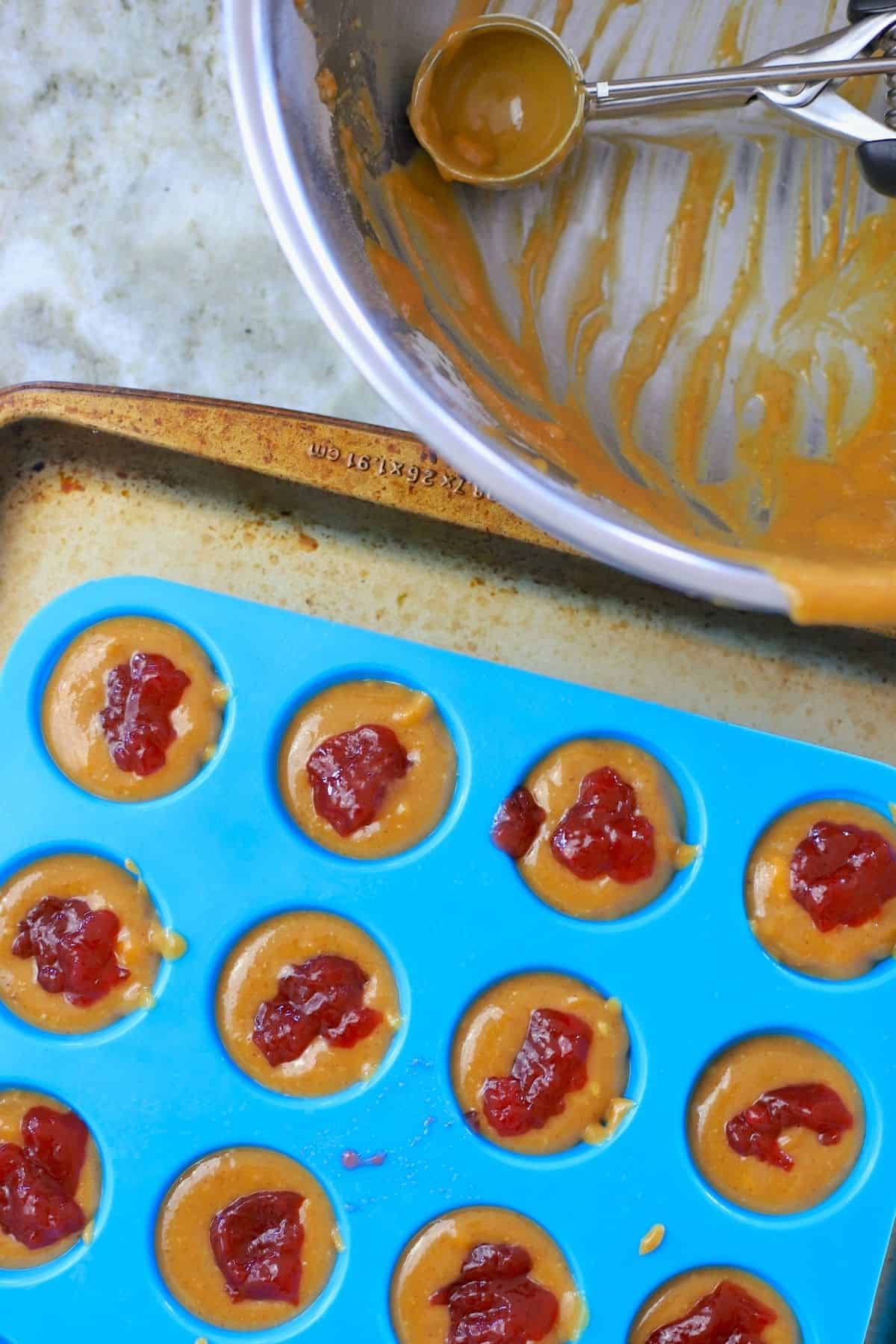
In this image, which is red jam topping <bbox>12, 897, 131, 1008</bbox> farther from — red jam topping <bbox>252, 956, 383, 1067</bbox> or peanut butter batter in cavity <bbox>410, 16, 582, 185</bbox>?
peanut butter batter in cavity <bbox>410, 16, 582, 185</bbox>

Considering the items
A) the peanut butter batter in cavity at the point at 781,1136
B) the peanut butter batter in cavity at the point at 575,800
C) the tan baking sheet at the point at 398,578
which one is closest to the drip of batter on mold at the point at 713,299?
the tan baking sheet at the point at 398,578

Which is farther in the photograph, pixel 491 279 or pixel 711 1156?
pixel 711 1156

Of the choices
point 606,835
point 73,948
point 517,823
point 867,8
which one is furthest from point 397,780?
point 867,8

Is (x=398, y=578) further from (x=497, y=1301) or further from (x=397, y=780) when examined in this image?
(x=497, y=1301)

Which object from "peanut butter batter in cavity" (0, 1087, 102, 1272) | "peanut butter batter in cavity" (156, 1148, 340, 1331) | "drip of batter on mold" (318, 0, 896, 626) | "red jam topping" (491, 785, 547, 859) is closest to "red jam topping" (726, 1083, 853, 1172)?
"red jam topping" (491, 785, 547, 859)

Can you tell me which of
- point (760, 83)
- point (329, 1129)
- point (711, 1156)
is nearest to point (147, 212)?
point (760, 83)

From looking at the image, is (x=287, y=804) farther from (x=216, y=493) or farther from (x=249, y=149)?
(x=249, y=149)

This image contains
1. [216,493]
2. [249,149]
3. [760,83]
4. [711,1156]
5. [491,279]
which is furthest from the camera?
[216,493]
